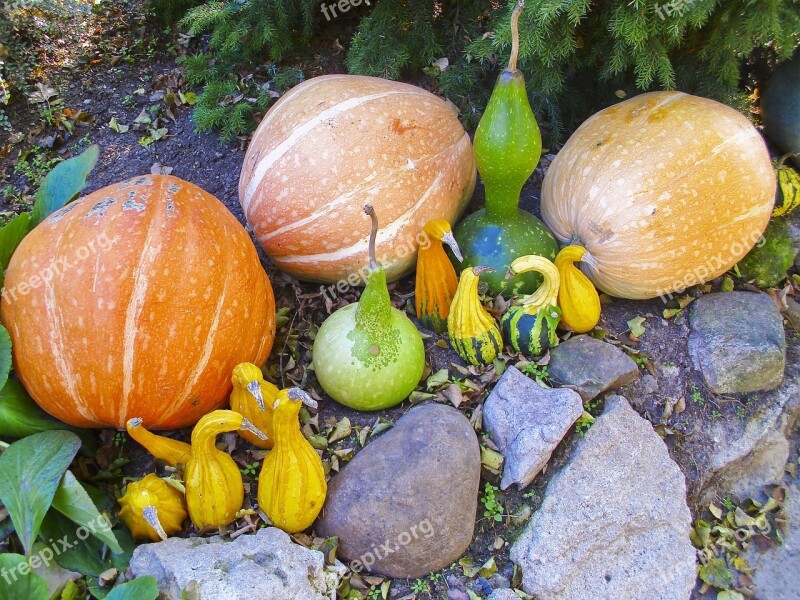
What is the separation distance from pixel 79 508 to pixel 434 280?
154 centimetres

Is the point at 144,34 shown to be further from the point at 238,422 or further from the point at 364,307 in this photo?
the point at 238,422

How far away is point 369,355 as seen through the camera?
101 inches

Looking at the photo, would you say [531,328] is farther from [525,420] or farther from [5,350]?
[5,350]

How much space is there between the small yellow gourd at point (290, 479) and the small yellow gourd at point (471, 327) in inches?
30.6

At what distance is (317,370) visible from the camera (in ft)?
8.87

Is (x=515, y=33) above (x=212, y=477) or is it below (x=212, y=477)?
above

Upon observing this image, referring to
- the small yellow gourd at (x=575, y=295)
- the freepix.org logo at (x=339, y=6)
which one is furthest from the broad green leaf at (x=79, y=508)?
the freepix.org logo at (x=339, y=6)

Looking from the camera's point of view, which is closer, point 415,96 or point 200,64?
point 415,96

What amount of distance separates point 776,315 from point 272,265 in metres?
2.32

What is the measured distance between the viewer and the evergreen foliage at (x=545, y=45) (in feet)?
9.30

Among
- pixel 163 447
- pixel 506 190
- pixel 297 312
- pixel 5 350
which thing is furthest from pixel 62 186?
pixel 506 190

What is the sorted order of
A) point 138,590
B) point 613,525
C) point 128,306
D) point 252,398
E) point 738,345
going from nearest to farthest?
1. point 138,590
2. point 128,306
3. point 252,398
4. point 613,525
5. point 738,345

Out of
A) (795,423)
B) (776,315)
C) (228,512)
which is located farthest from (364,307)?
(795,423)

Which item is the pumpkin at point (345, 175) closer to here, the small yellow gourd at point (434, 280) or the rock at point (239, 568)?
the small yellow gourd at point (434, 280)
